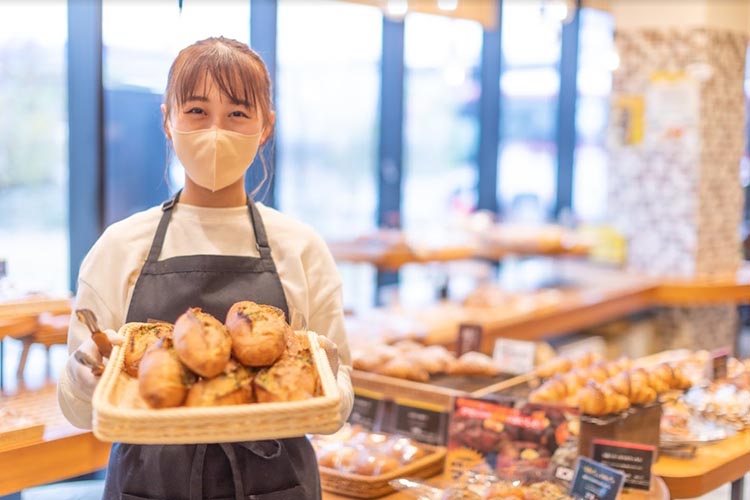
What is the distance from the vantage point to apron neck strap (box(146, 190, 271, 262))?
191 centimetres

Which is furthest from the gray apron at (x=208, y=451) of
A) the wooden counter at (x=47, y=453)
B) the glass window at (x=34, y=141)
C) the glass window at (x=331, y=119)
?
the glass window at (x=331, y=119)

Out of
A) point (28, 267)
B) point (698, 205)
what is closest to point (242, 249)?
point (28, 267)

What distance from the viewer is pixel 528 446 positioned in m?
2.53

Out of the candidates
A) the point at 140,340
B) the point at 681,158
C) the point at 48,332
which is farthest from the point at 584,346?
the point at 140,340

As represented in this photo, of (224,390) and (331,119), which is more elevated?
(331,119)

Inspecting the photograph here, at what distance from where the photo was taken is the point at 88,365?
158 centimetres

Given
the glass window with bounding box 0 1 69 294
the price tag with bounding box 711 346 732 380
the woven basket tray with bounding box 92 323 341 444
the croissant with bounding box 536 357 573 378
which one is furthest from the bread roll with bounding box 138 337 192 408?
the glass window with bounding box 0 1 69 294

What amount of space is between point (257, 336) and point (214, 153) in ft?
1.41

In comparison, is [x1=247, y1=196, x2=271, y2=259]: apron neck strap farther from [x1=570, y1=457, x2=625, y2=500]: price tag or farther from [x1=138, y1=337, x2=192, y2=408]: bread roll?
[x1=570, y1=457, x2=625, y2=500]: price tag

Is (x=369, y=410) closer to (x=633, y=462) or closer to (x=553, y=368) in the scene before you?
(x=553, y=368)

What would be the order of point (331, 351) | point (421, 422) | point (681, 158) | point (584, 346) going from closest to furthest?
point (331, 351) → point (421, 422) → point (584, 346) → point (681, 158)

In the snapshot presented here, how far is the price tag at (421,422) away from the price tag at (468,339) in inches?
28.3

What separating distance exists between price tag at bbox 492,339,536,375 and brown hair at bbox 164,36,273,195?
177 centimetres

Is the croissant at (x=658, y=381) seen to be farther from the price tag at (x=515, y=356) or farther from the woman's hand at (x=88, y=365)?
the woman's hand at (x=88, y=365)
